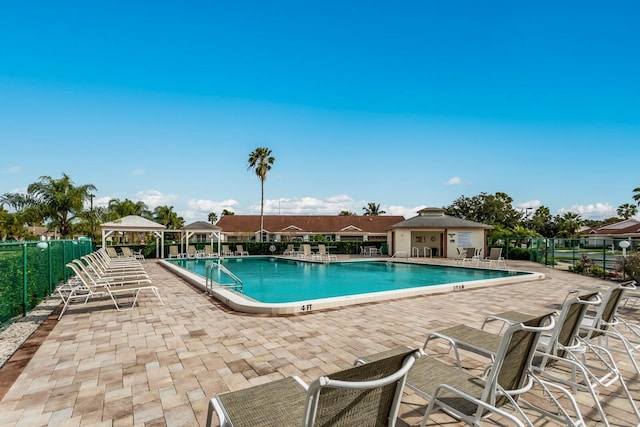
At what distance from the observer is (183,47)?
14.1m

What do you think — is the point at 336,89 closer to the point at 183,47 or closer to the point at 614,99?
the point at 183,47

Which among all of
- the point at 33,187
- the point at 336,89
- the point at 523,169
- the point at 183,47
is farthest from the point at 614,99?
the point at 33,187

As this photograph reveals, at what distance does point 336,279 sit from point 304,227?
89.5 ft

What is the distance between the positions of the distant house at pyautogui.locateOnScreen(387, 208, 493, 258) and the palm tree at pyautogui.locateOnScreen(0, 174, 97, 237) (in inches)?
837

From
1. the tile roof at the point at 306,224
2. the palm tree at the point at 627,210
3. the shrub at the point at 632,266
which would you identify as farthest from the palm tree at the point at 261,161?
the palm tree at the point at 627,210

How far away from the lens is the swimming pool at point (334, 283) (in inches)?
289

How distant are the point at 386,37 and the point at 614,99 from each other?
1461cm

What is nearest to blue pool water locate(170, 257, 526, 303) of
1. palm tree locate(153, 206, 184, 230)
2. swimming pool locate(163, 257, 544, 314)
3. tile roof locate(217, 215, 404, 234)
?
swimming pool locate(163, 257, 544, 314)

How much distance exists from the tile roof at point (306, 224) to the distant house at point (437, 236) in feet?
44.3

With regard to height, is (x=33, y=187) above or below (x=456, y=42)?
below

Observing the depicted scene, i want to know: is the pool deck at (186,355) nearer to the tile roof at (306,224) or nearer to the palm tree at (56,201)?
the palm tree at (56,201)

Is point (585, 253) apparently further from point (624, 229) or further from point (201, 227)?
→ point (201, 227)

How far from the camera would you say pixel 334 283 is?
1409cm

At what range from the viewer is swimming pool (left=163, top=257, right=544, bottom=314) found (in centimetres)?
733
